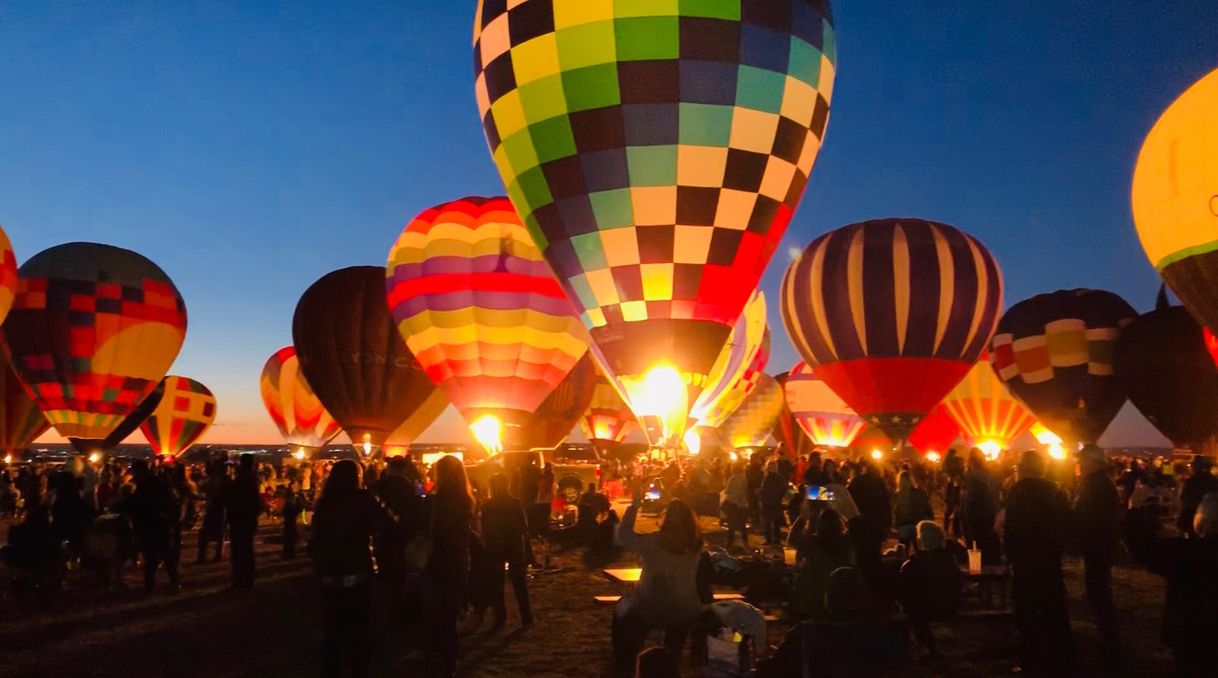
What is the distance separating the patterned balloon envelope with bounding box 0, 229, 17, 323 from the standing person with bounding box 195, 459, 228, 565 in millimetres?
12090

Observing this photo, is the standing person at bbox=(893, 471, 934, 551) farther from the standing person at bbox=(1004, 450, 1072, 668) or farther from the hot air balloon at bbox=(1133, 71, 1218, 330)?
the hot air balloon at bbox=(1133, 71, 1218, 330)

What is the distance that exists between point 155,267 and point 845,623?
82.3 ft

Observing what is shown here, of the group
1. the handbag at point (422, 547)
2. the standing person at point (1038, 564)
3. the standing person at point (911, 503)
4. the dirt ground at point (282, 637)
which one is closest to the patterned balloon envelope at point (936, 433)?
the dirt ground at point (282, 637)

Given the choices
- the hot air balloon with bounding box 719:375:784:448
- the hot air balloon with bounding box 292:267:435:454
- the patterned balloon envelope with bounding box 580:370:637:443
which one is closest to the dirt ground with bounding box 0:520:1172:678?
the hot air balloon with bounding box 292:267:435:454

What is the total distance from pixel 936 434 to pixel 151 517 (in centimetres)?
3335

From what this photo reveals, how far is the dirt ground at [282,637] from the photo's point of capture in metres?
6.03

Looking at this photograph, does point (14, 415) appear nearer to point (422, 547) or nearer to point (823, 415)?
point (823, 415)

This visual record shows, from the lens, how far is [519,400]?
1938cm

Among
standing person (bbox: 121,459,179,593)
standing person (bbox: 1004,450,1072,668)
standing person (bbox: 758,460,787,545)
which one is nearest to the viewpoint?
standing person (bbox: 1004,450,1072,668)

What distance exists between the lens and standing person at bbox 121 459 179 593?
8922 millimetres

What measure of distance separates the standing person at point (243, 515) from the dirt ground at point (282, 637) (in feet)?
0.76

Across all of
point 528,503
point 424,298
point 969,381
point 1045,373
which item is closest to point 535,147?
point 528,503

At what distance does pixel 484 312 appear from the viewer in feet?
61.4

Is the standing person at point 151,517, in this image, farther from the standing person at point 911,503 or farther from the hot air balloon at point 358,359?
the hot air balloon at point 358,359
